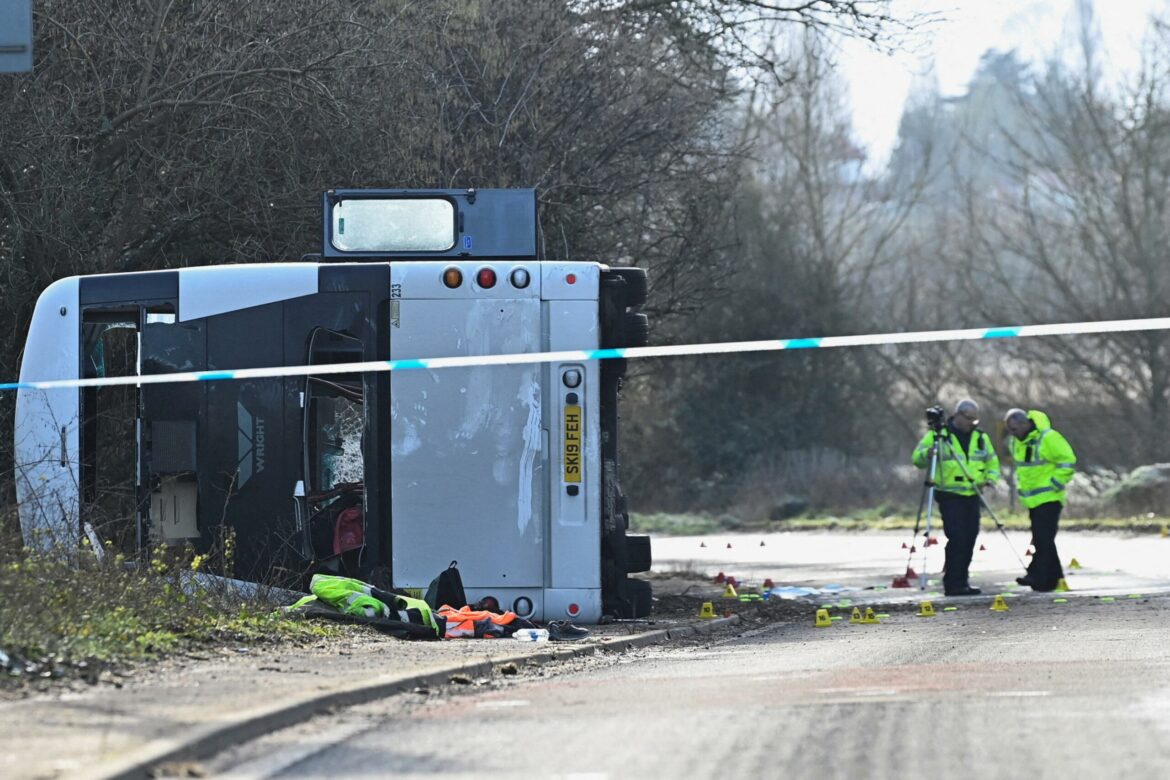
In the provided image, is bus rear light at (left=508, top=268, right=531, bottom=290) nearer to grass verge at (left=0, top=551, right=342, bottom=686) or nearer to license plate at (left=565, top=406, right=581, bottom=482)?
license plate at (left=565, top=406, right=581, bottom=482)

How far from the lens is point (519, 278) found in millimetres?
12156

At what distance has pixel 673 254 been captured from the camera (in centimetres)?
2205

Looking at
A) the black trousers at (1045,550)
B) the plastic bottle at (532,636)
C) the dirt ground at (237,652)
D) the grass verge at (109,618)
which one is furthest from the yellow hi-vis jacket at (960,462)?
the grass verge at (109,618)

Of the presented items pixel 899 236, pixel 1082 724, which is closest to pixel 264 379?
pixel 1082 724

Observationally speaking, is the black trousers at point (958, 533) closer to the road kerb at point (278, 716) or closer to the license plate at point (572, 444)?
the license plate at point (572, 444)

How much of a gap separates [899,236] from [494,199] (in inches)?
1472

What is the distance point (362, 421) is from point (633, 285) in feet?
6.48

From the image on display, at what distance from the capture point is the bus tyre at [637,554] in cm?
1248

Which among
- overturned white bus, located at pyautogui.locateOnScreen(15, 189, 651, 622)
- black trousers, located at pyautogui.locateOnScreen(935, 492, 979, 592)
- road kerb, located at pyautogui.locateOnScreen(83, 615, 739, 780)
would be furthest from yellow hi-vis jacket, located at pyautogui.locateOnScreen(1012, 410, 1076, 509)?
road kerb, located at pyautogui.locateOnScreen(83, 615, 739, 780)

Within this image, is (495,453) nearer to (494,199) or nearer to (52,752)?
(494,199)

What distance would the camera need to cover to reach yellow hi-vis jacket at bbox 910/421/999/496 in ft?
56.5

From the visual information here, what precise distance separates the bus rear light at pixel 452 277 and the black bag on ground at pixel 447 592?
6.00 feet

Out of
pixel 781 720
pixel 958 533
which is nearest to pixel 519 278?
pixel 781 720

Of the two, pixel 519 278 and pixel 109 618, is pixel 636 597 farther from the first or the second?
pixel 109 618
